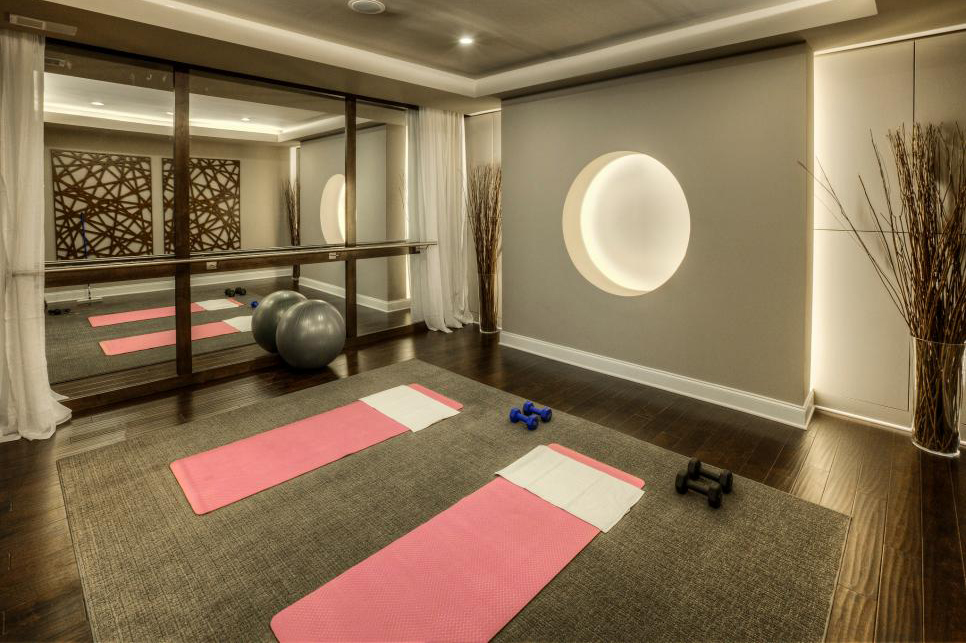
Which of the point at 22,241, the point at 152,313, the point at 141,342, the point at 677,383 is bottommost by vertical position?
the point at 677,383

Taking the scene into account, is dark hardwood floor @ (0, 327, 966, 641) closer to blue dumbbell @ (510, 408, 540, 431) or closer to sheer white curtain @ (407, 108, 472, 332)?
blue dumbbell @ (510, 408, 540, 431)

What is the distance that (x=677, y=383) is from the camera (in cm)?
419

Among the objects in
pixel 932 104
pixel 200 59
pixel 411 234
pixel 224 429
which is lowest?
pixel 224 429

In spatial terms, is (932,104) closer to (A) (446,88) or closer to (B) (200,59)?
(A) (446,88)

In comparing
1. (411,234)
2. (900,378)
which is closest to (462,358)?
(411,234)

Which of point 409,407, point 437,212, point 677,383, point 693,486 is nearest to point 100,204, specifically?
point 409,407

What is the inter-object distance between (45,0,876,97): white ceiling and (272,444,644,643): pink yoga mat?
2.97 meters

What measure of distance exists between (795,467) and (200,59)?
4799mm

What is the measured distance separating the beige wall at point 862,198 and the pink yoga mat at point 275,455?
3.03 meters

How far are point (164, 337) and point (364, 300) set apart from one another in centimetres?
194

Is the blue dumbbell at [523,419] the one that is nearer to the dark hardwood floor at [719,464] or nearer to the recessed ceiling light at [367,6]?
the dark hardwood floor at [719,464]

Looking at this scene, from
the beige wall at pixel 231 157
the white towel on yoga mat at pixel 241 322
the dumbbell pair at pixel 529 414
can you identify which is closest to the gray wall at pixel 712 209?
the dumbbell pair at pixel 529 414

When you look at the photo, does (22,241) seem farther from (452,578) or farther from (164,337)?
(452,578)

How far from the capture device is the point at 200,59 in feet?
12.7
